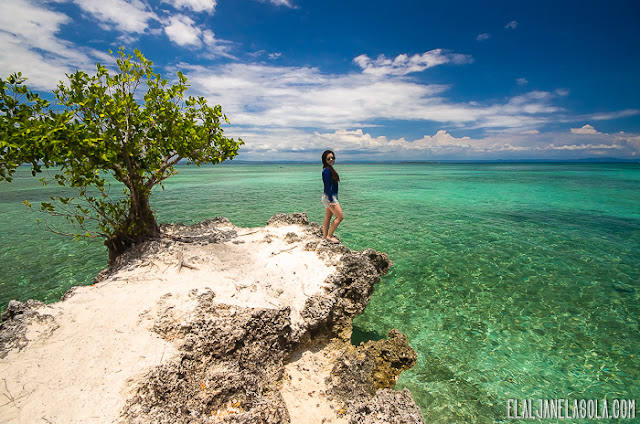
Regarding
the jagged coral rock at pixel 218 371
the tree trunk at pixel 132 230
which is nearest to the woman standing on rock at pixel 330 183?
the jagged coral rock at pixel 218 371

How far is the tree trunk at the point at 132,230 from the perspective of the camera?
6.89 m

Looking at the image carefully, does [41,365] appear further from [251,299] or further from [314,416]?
[314,416]

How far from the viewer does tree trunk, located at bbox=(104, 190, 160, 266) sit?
6.89 m

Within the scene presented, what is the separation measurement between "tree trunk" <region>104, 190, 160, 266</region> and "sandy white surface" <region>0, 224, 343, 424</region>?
1.40m

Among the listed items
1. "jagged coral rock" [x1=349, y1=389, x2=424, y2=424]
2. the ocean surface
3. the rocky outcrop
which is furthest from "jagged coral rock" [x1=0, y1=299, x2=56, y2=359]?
"jagged coral rock" [x1=349, y1=389, x2=424, y2=424]

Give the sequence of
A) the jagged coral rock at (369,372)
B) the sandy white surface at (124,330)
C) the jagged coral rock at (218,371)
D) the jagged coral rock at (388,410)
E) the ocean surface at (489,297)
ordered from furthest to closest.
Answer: the ocean surface at (489,297) < the jagged coral rock at (369,372) < the jagged coral rock at (388,410) < the jagged coral rock at (218,371) < the sandy white surface at (124,330)

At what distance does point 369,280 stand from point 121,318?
4.51 meters

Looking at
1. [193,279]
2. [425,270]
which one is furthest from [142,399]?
[425,270]

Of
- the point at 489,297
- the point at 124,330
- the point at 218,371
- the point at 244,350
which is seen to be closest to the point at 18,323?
the point at 124,330

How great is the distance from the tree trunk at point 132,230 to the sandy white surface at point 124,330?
140 centimetres

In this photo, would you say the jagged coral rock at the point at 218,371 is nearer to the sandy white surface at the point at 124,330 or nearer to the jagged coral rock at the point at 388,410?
the sandy white surface at the point at 124,330

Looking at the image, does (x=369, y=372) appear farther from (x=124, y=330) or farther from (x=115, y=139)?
(x=115, y=139)

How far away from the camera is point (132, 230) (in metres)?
A: 6.99

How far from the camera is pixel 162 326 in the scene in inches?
151
